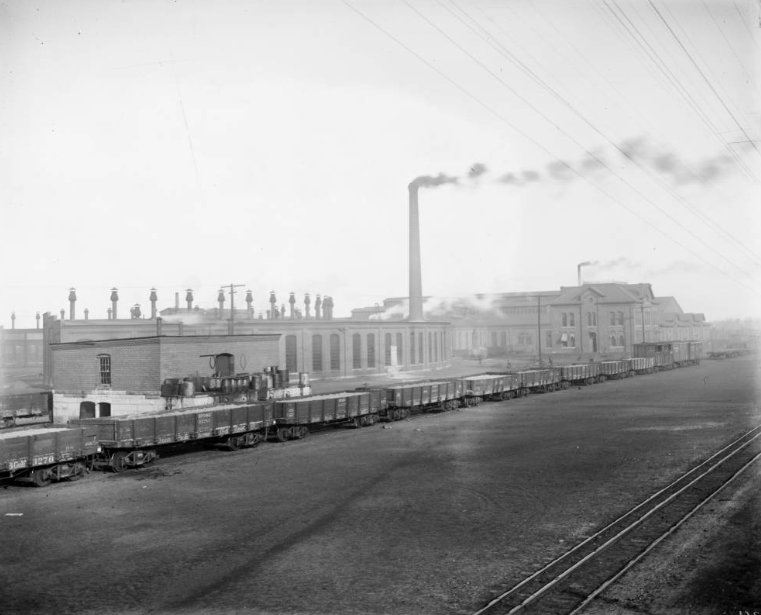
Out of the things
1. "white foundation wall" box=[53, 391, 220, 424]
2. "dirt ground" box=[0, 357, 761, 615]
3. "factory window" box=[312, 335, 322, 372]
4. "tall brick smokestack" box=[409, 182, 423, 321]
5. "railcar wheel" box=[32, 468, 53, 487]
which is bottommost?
"dirt ground" box=[0, 357, 761, 615]

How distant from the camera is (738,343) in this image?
13075 centimetres

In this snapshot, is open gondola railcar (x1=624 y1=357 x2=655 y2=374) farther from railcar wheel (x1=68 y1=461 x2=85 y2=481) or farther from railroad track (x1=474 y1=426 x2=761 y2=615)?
railcar wheel (x1=68 y1=461 x2=85 y2=481)

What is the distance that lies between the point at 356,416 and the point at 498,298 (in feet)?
279

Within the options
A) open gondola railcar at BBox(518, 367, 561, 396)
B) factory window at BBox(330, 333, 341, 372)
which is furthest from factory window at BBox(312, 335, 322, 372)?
open gondola railcar at BBox(518, 367, 561, 396)

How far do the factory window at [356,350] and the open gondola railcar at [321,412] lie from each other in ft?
102

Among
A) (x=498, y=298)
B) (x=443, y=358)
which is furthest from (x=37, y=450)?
(x=498, y=298)

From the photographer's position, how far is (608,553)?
41.4 ft

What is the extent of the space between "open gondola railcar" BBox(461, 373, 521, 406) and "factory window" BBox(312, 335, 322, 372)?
20.1 meters

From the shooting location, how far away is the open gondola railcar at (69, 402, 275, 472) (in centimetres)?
2147

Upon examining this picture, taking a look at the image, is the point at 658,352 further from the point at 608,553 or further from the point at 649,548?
the point at 608,553

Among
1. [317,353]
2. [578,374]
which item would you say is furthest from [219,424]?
[578,374]

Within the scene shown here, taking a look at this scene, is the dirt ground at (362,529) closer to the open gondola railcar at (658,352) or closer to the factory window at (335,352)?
the factory window at (335,352)

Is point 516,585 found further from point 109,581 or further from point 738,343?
point 738,343

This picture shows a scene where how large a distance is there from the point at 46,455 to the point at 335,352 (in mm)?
44243
